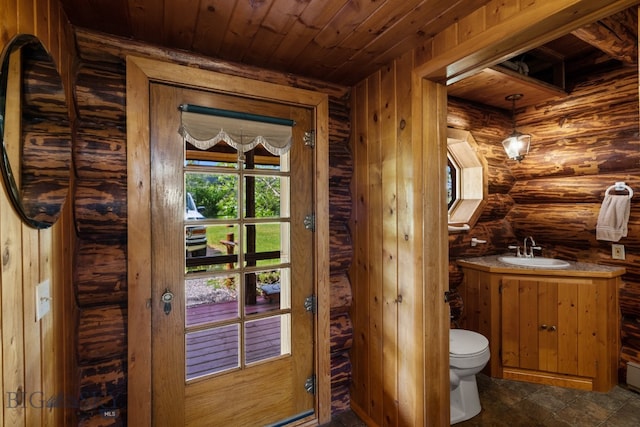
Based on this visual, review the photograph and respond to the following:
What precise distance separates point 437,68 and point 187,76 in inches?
51.6

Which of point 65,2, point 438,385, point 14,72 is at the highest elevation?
point 65,2

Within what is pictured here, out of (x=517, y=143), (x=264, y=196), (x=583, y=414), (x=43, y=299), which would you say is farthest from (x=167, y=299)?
(x=517, y=143)

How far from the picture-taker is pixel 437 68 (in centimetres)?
155

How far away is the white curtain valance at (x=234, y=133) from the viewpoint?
170 centimetres

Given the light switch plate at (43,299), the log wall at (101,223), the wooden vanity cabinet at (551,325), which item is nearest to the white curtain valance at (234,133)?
the log wall at (101,223)

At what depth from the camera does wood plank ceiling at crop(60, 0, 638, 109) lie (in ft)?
4.36

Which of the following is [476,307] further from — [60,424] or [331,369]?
[60,424]

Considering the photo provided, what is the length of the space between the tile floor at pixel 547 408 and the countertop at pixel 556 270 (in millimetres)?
886

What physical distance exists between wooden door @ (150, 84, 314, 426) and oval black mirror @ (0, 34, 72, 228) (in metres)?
0.42

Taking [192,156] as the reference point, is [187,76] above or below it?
above

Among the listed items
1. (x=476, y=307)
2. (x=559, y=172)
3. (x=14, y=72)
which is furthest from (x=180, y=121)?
(x=559, y=172)

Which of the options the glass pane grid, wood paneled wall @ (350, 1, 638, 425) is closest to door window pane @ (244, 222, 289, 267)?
the glass pane grid

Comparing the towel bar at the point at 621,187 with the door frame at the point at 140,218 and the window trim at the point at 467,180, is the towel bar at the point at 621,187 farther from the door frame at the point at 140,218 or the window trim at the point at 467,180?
the door frame at the point at 140,218

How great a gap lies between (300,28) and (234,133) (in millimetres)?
663
